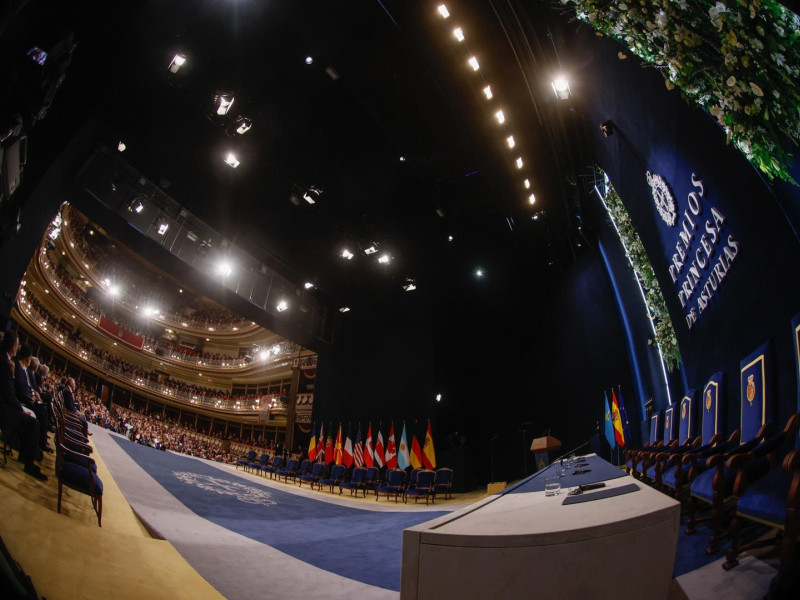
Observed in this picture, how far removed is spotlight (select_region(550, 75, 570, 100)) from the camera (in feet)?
16.7

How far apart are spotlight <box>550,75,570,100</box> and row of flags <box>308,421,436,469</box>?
8252 mm

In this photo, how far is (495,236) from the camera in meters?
9.97

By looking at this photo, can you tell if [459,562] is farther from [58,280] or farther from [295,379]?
[58,280]

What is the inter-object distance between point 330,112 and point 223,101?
180 cm

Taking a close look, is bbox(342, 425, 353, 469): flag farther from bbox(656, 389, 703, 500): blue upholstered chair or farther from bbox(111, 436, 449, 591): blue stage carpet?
bbox(656, 389, 703, 500): blue upholstered chair

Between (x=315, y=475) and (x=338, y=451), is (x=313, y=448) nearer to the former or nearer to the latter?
(x=338, y=451)

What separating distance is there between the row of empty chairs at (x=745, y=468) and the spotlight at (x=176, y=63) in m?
7.43

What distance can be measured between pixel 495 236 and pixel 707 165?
7.20 m

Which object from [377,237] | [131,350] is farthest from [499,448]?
[131,350]

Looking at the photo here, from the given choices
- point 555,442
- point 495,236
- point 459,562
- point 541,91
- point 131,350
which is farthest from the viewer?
point 131,350

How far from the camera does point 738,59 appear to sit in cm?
174

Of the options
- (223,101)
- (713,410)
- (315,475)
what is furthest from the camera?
(315,475)

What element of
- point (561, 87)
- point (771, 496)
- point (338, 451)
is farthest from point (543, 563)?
point (338, 451)

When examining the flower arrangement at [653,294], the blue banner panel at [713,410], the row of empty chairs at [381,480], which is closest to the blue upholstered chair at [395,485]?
the row of empty chairs at [381,480]
